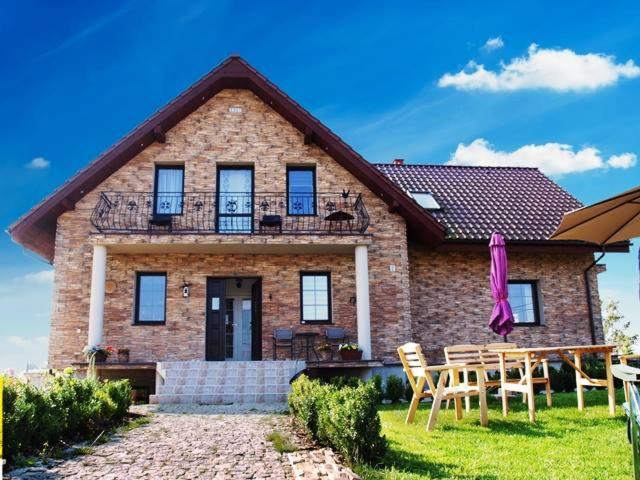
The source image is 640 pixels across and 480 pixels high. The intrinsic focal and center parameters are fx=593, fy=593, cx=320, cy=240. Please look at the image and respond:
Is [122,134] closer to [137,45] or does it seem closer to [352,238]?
[137,45]

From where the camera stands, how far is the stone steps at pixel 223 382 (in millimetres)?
11609

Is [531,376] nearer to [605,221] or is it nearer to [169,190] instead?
[605,221]

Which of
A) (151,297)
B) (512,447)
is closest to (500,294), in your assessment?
(512,447)

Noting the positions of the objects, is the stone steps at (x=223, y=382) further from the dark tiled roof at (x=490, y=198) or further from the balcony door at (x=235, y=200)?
the dark tiled roof at (x=490, y=198)

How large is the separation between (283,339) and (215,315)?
188 centimetres

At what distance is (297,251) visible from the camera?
15.2 metres

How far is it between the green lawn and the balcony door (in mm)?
7786

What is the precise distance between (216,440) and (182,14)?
10037 mm

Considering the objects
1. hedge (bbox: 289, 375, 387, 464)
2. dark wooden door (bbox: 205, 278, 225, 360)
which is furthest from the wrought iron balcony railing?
hedge (bbox: 289, 375, 387, 464)

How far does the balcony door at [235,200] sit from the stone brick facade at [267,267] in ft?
0.89

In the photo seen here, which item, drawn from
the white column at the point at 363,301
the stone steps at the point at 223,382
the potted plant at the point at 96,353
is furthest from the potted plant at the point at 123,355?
the white column at the point at 363,301

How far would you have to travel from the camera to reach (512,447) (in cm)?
641

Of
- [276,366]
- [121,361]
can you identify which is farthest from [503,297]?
[121,361]

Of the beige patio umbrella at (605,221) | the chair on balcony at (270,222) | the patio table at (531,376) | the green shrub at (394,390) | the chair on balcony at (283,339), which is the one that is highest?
the chair on balcony at (270,222)
